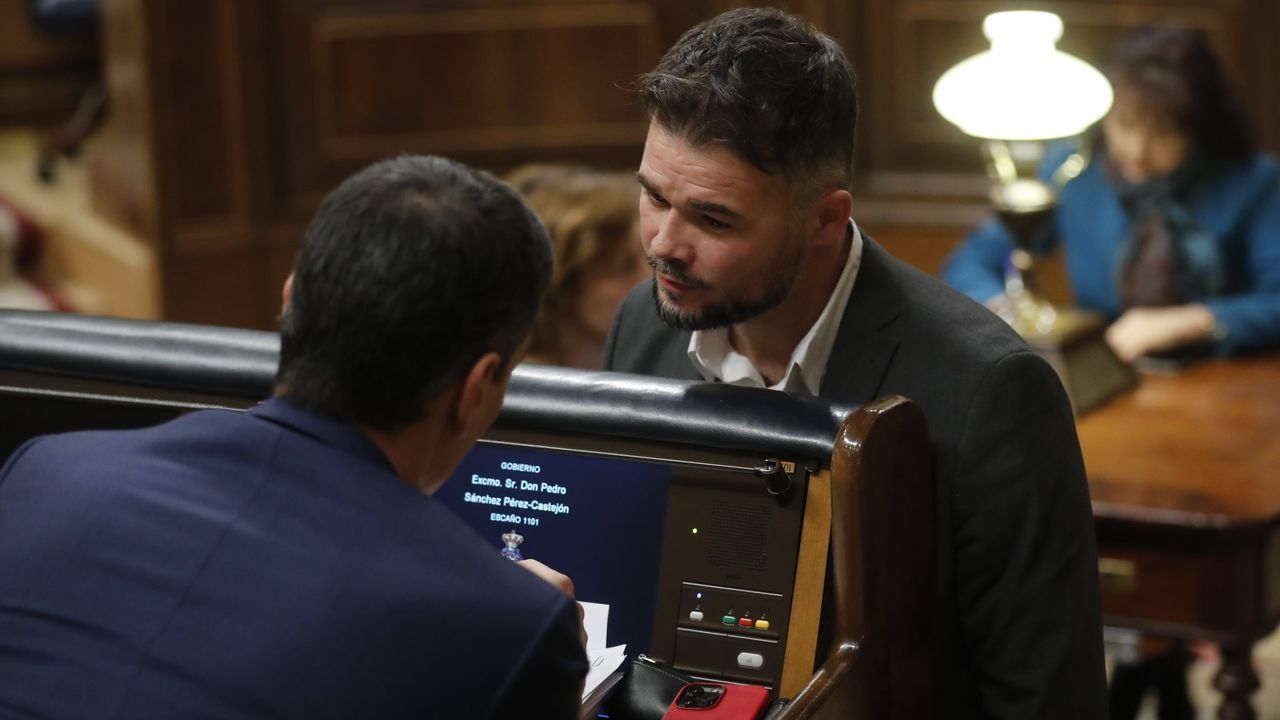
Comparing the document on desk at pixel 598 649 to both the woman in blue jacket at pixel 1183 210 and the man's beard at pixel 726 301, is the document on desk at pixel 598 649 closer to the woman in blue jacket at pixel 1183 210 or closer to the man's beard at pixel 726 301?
the man's beard at pixel 726 301

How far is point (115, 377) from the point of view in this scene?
71.0 inches

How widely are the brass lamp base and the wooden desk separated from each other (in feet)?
0.86

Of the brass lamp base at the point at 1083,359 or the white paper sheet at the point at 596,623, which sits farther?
the brass lamp base at the point at 1083,359

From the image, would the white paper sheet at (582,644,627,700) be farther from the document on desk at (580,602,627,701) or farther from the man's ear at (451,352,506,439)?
the man's ear at (451,352,506,439)

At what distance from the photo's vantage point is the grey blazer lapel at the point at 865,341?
1.68m

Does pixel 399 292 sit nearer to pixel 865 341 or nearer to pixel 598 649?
pixel 598 649

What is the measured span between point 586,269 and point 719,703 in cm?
154

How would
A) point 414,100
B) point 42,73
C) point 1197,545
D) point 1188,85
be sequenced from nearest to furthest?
point 1197,545 → point 1188,85 → point 414,100 → point 42,73

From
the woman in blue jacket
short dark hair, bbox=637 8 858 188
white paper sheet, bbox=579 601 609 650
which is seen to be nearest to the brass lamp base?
the woman in blue jacket

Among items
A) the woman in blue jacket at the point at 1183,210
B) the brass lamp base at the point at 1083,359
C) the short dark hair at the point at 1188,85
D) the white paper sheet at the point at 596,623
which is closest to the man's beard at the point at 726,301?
the white paper sheet at the point at 596,623

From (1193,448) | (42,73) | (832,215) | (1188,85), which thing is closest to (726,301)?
(832,215)

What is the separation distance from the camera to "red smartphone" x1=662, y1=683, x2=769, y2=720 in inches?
56.1

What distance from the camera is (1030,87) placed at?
2.99m

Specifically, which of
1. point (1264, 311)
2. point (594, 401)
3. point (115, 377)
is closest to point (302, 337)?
point (594, 401)
